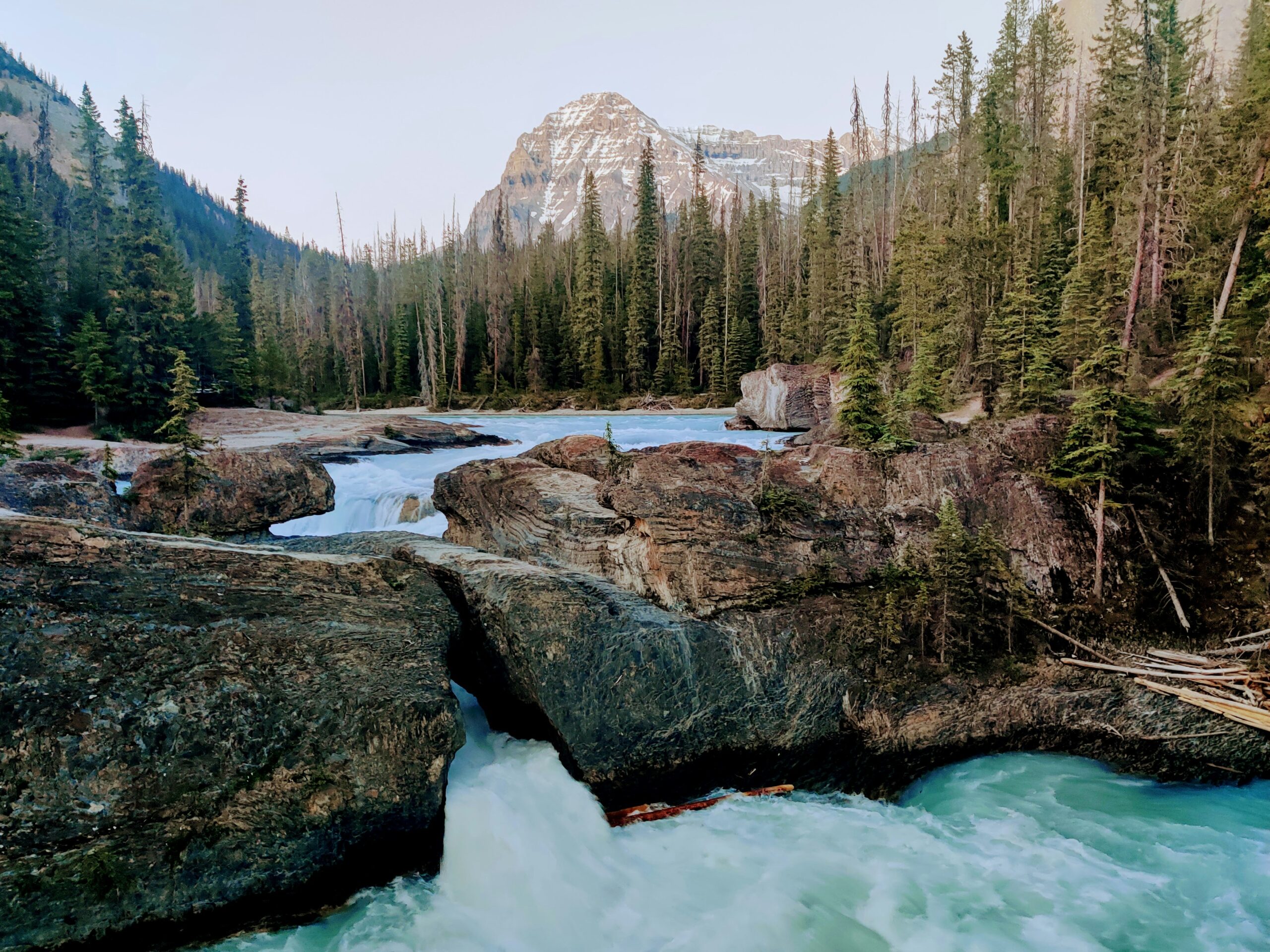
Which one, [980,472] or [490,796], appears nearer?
[490,796]

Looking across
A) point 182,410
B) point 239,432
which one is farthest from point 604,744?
point 239,432

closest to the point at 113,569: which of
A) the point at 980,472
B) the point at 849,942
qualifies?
the point at 849,942

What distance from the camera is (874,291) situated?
127 feet

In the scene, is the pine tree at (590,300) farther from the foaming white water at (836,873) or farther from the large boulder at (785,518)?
the foaming white water at (836,873)

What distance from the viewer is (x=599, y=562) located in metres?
9.01

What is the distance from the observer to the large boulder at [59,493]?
10.3 meters

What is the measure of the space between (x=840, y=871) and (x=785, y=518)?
420 centimetres

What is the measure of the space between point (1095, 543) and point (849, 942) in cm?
653

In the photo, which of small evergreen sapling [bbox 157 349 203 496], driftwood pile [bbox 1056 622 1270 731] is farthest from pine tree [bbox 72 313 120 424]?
driftwood pile [bbox 1056 622 1270 731]

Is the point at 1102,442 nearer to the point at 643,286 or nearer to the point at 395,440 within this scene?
the point at 395,440

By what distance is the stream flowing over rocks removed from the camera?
188 inches

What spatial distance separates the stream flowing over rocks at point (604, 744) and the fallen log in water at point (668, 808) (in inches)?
4.4

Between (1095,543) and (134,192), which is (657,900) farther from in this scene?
(134,192)

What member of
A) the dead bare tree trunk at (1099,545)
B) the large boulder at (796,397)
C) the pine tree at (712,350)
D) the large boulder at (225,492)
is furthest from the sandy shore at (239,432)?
the dead bare tree trunk at (1099,545)
